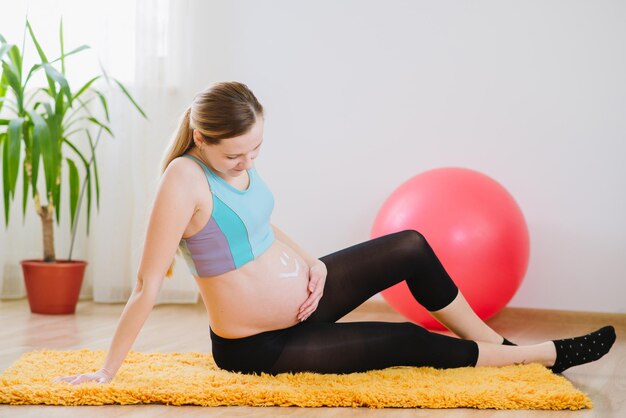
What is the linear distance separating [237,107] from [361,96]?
1.80m

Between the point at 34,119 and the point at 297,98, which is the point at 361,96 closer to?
the point at 297,98

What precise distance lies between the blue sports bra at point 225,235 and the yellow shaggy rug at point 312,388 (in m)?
0.28

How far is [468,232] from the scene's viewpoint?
2754 millimetres

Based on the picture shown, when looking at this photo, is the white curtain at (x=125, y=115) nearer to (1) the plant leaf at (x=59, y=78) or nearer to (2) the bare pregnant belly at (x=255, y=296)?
(1) the plant leaf at (x=59, y=78)

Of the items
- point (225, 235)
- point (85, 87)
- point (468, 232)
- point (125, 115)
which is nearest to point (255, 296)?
point (225, 235)

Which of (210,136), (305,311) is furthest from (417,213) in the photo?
(210,136)

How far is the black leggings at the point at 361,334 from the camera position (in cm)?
197

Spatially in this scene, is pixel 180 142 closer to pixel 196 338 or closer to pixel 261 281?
pixel 261 281

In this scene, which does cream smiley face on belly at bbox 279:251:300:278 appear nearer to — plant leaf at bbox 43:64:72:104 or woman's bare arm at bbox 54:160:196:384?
woman's bare arm at bbox 54:160:196:384

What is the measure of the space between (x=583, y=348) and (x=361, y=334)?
0.62m

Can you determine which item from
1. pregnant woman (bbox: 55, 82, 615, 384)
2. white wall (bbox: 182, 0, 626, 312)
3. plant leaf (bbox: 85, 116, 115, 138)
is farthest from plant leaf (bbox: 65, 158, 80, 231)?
pregnant woman (bbox: 55, 82, 615, 384)

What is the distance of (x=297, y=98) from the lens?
141 inches

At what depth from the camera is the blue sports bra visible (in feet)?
6.12

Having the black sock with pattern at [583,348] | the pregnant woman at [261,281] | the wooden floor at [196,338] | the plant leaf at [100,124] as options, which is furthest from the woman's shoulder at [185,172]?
the plant leaf at [100,124]
